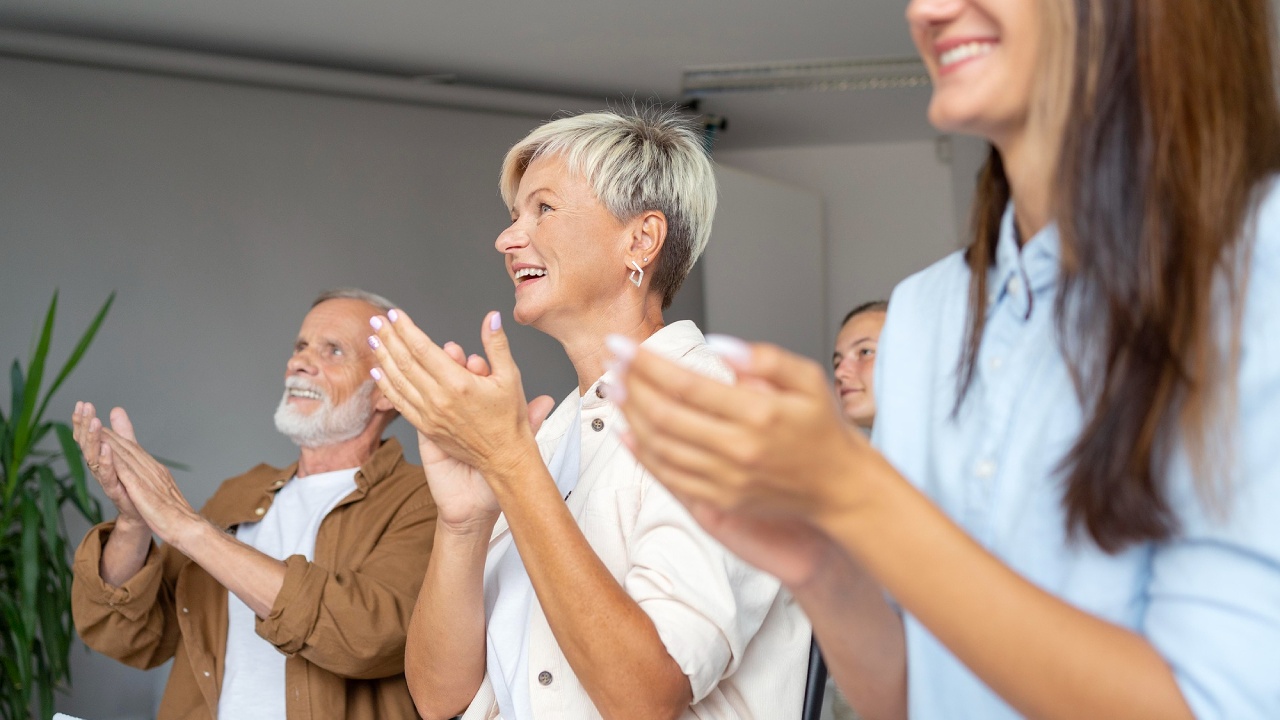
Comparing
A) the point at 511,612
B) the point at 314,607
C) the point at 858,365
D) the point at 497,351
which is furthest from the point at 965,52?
the point at 858,365

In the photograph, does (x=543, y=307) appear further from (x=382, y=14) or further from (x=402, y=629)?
(x=382, y=14)

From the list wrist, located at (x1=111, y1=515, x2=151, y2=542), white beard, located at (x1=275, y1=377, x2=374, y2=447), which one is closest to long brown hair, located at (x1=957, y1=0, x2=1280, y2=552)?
wrist, located at (x1=111, y1=515, x2=151, y2=542)

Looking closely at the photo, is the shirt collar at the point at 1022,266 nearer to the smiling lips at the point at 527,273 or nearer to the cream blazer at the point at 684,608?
the cream blazer at the point at 684,608

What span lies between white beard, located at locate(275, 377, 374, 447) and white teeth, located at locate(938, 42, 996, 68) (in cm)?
208

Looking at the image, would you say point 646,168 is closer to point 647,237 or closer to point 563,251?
point 647,237

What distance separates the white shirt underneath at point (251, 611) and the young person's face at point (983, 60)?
6.15 feet

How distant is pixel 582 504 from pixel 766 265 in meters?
4.39

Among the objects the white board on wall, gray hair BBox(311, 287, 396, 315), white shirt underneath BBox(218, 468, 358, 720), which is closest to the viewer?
white shirt underneath BBox(218, 468, 358, 720)

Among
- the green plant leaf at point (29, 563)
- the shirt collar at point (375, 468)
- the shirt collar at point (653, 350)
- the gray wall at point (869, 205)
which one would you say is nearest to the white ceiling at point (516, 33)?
the gray wall at point (869, 205)

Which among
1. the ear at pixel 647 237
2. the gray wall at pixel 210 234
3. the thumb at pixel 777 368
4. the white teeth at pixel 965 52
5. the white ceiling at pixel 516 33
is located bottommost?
the thumb at pixel 777 368

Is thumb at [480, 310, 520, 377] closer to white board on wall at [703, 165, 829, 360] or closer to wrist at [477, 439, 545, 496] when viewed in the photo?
wrist at [477, 439, 545, 496]

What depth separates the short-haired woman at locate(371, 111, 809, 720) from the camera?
123 centimetres

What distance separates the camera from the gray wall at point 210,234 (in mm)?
4035

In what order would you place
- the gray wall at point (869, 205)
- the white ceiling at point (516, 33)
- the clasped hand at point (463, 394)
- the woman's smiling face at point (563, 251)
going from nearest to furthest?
the clasped hand at point (463, 394)
the woman's smiling face at point (563, 251)
the white ceiling at point (516, 33)
the gray wall at point (869, 205)
